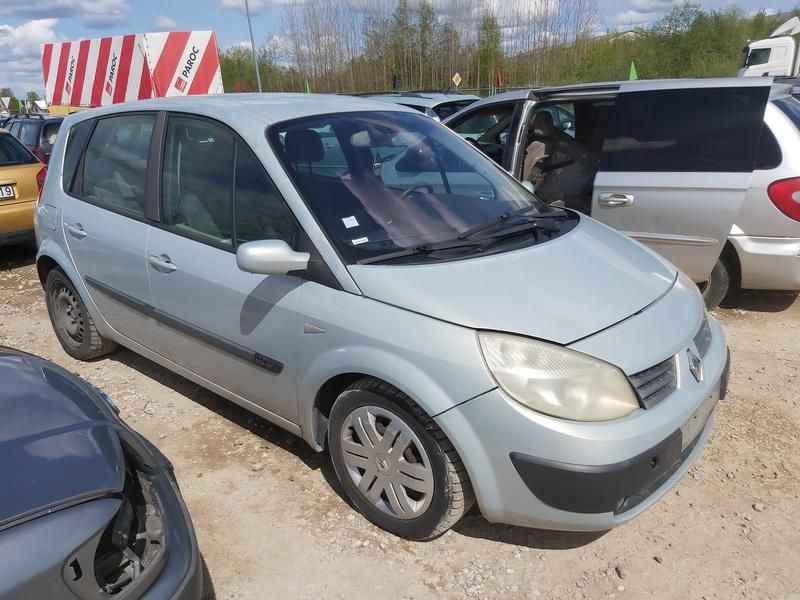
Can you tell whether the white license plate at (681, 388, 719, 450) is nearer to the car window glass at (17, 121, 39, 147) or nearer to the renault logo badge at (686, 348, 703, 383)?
the renault logo badge at (686, 348, 703, 383)

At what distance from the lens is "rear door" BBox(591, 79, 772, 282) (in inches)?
163

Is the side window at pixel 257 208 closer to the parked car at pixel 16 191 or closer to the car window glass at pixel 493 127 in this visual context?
the car window glass at pixel 493 127

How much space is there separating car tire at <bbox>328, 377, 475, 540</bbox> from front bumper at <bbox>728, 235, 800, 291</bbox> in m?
3.15

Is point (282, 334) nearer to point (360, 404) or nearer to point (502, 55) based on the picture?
point (360, 404)

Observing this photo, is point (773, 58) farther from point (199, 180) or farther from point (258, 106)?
point (199, 180)

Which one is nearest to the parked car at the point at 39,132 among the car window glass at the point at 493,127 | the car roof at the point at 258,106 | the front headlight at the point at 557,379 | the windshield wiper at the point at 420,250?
the car window glass at the point at 493,127

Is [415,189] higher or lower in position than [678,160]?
higher

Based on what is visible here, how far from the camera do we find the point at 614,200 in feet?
14.8

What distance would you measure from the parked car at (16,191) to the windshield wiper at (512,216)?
5.64m

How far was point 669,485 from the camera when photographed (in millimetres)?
2291

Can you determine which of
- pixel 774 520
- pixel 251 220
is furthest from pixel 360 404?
pixel 774 520

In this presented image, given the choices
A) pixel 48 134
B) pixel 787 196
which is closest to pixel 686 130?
pixel 787 196

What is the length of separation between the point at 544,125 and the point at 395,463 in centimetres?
Result: 419

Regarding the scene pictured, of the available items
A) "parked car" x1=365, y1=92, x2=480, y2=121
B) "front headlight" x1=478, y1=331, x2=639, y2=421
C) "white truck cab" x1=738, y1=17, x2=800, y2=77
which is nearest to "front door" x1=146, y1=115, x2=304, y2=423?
"front headlight" x1=478, y1=331, x2=639, y2=421
